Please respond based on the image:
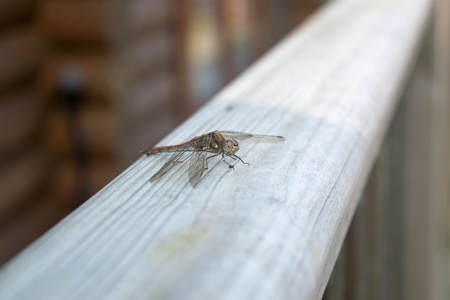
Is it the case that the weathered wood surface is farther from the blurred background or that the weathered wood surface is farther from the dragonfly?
the blurred background

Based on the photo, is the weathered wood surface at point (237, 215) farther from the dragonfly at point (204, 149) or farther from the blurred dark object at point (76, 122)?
the blurred dark object at point (76, 122)

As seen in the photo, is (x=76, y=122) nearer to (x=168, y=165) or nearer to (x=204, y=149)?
(x=204, y=149)

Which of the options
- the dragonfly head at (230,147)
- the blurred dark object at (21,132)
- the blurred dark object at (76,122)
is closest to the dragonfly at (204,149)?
the dragonfly head at (230,147)

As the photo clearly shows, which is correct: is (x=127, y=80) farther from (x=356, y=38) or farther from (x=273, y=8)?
(x=273, y=8)

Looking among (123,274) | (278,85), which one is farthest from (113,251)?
(278,85)

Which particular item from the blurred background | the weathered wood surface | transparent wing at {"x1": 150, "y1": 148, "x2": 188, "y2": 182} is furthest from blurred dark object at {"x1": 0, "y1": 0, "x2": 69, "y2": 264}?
transparent wing at {"x1": 150, "y1": 148, "x2": 188, "y2": 182}

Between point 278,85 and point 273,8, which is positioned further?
point 273,8

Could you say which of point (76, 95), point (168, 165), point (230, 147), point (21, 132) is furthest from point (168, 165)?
point (76, 95)
